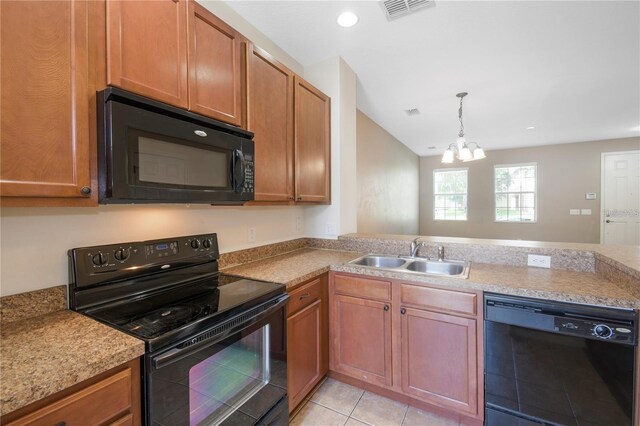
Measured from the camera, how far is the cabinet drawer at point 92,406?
0.72 meters

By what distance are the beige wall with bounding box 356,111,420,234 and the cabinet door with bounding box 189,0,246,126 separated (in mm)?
2572

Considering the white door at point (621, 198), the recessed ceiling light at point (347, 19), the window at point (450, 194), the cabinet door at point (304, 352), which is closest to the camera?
the cabinet door at point (304, 352)

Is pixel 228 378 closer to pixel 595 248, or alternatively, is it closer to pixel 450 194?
pixel 595 248

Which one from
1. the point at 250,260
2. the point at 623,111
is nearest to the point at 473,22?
the point at 250,260

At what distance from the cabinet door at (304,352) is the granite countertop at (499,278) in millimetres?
248

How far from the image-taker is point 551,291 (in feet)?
4.62

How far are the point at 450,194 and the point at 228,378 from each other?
24.4ft

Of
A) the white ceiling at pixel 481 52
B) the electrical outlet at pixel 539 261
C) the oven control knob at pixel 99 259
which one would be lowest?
the electrical outlet at pixel 539 261

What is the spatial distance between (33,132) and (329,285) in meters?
1.69

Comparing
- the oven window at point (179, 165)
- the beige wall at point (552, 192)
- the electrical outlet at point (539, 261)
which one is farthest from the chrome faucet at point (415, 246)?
the beige wall at point (552, 192)

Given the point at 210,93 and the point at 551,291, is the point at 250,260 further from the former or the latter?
the point at 551,291

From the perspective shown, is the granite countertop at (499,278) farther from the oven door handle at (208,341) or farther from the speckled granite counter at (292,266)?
the oven door handle at (208,341)

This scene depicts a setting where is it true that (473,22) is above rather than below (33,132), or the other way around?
above

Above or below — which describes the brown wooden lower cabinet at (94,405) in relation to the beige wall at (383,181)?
below
